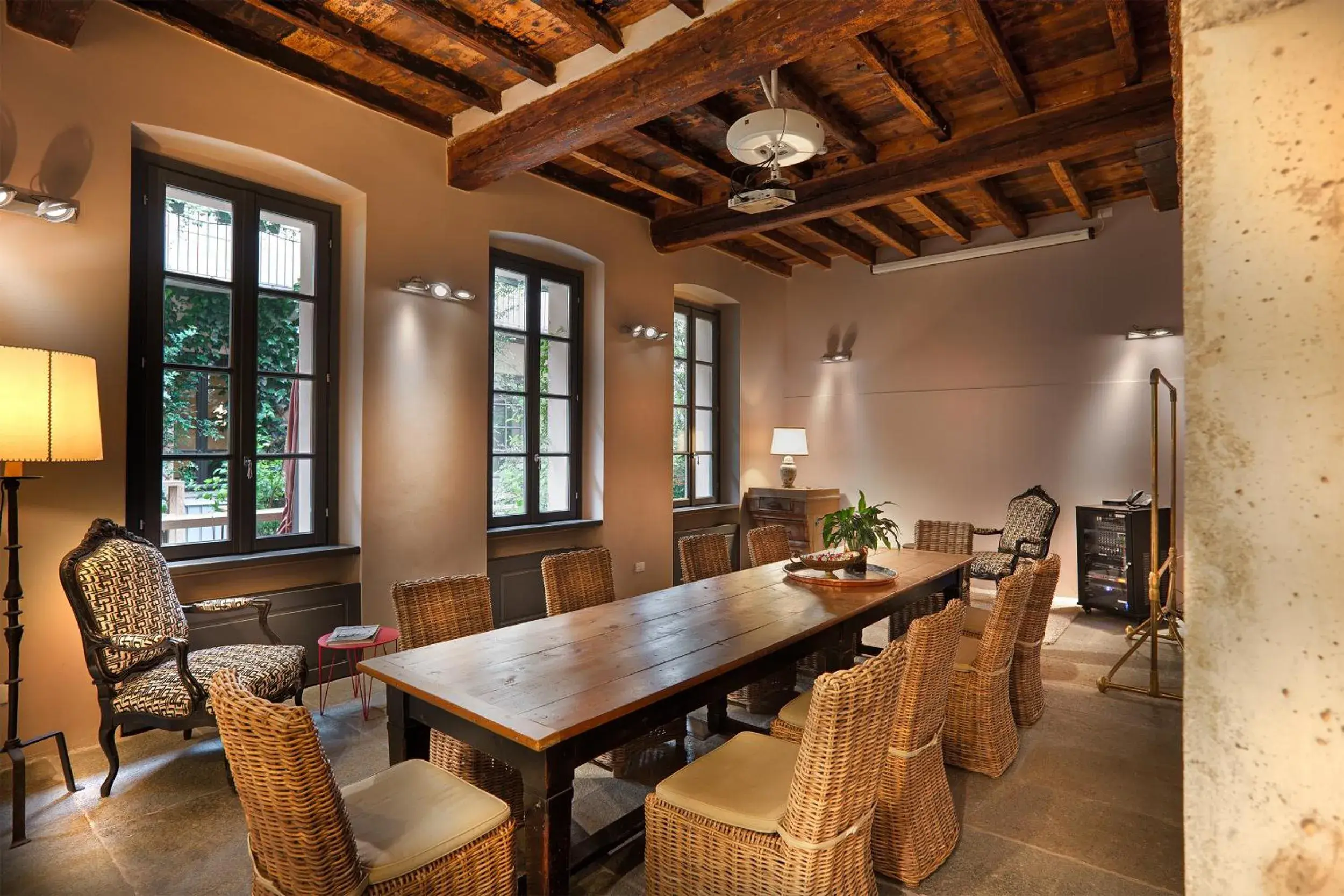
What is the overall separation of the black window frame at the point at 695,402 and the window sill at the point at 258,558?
329cm

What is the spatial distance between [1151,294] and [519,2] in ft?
18.4

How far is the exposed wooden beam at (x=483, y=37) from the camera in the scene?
10.8 ft

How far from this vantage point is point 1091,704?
3.84 meters

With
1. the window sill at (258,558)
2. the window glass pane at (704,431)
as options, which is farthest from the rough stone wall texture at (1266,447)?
the window glass pane at (704,431)

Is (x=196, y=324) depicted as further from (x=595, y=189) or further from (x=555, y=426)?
(x=595, y=189)

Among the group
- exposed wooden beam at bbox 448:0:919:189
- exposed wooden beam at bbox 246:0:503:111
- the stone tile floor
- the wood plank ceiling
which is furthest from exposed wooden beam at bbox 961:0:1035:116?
the stone tile floor

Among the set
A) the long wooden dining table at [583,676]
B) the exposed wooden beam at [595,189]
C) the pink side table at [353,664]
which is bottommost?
the pink side table at [353,664]

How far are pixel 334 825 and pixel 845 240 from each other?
6.67 m

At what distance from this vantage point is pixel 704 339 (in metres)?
7.61

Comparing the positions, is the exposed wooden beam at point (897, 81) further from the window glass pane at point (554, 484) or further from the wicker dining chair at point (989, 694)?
the window glass pane at point (554, 484)

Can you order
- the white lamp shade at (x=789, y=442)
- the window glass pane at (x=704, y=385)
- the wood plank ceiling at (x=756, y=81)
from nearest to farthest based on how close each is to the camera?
the wood plank ceiling at (x=756, y=81) → the white lamp shade at (x=789, y=442) → the window glass pane at (x=704, y=385)

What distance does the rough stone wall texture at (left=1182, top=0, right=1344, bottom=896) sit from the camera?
81 cm

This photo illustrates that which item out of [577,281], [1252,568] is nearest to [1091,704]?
[1252,568]

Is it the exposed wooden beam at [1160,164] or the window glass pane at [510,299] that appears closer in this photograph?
the exposed wooden beam at [1160,164]
